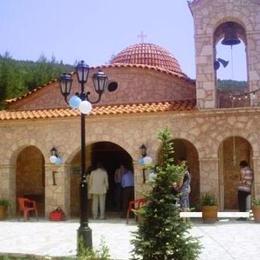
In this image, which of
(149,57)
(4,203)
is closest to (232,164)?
(149,57)

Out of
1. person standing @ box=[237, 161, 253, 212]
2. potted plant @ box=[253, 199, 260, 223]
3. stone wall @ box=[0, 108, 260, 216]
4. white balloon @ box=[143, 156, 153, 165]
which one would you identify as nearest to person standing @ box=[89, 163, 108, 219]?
stone wall @ box=[0, 108, 260, 216]

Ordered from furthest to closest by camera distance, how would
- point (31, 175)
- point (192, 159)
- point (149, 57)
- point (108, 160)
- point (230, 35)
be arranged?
point (149, 57)
point (108, 160)
point (31, 175)
point (192, 159)
point (230, 35)

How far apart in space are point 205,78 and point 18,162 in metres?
7.49

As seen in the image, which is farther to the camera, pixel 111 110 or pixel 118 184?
pixel 118 184

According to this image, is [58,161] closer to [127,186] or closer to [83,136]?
[127,186]

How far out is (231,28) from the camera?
14.6m

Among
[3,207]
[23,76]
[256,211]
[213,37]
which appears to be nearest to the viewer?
[256,211]

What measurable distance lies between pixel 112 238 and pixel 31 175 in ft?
25.4

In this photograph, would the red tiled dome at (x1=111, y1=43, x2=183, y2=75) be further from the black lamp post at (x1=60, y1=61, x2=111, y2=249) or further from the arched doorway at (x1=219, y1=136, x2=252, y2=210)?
the black lamp post at (x1=60, y1=61, x2=111, y2=249)

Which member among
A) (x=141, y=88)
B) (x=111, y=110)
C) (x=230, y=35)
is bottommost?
(x=111, y=110)

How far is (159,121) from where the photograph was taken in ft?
45.9

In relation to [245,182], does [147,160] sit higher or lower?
higher

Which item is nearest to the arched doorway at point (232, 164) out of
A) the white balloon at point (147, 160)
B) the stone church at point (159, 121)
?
the stone church at point (159, 121)

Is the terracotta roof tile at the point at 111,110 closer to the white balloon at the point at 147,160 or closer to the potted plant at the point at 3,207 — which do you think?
the white balloon at the point at 147,160
